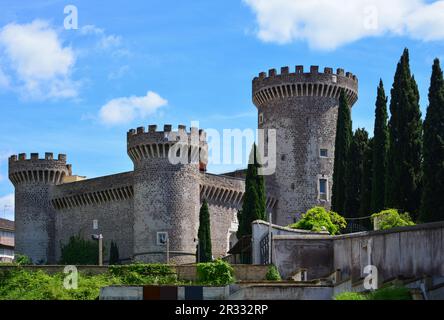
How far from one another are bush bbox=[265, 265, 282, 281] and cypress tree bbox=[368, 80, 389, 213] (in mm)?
11306

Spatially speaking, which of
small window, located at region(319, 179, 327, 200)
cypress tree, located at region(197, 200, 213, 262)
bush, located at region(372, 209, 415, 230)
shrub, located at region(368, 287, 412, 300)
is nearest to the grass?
bush, located at region(372, 209, 415, 230)

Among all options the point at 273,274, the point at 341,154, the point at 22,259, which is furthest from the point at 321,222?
the point at 22,259

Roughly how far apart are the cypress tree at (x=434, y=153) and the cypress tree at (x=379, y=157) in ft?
24.9

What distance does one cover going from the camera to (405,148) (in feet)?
186

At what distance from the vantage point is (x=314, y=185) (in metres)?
79.4

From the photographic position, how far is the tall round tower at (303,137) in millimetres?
79375

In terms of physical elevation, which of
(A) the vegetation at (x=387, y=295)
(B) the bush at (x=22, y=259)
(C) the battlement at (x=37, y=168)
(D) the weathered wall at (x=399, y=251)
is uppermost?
(C) the battlement at (x=37, y=168)

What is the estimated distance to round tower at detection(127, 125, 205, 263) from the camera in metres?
72.1

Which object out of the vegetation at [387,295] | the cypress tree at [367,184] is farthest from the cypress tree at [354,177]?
the vegetation at [387,295]

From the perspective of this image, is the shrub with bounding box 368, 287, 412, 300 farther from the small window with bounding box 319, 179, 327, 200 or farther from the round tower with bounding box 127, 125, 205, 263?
the small window with bounding box 319, 179, 327, 200

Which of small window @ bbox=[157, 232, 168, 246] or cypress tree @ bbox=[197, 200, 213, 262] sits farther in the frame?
small window @ bbox=[157, 232, 168, 246]

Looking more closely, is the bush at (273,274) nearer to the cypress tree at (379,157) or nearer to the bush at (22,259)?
the cypress tree at (379,157)
